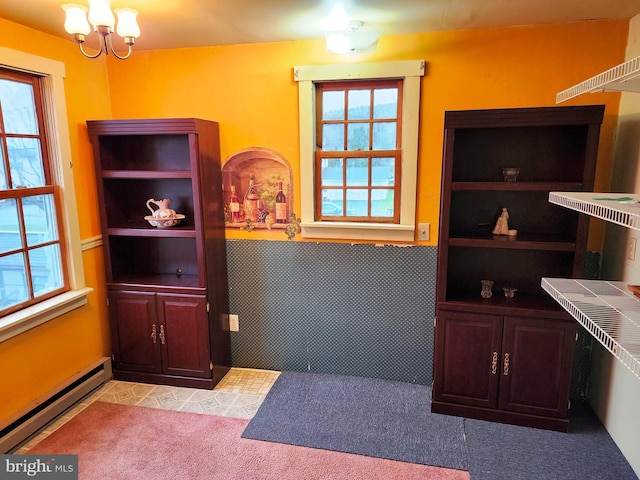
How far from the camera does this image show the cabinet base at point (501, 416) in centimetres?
236

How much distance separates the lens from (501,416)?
244 centimetres

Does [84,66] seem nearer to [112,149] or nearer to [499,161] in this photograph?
[112,149]

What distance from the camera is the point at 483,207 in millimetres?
2590

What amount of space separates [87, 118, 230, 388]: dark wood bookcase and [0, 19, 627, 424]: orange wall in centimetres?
13

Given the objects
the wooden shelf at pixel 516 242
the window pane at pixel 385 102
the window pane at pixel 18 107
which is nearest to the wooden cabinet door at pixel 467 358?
the wooden shelf at pixel 516 242

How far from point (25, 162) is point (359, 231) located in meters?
2.01

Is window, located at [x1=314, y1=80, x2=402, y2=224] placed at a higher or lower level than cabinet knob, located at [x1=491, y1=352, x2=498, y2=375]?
higher

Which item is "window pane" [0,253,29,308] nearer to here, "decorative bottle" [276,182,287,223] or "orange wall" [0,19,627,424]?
"orange wall" [0,19,627,424]

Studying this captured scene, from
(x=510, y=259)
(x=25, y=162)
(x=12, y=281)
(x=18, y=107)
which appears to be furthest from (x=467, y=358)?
(x=18, y=107)

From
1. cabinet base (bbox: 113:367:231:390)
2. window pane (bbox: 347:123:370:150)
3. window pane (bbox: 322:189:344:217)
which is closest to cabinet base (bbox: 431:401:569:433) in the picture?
window pane (bbox: 322:189:344:217)

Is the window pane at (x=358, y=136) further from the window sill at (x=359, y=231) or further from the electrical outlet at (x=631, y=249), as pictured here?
the electrical outlet at (x=631, y=249)

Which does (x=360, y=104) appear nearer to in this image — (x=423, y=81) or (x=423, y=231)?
(x=423, y=81)

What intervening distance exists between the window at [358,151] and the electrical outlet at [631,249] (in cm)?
123

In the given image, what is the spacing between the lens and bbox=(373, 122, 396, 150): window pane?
2.67 metres
